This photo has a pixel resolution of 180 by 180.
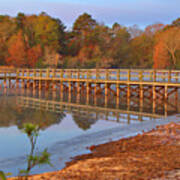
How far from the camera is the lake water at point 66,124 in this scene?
10059mm

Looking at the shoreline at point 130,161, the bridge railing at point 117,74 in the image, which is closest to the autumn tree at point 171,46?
the bridge railing at point 117,74

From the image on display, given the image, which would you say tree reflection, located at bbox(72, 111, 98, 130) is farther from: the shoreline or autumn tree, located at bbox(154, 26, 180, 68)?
autumn tree, located at bbox(154, 26, 180, 68)

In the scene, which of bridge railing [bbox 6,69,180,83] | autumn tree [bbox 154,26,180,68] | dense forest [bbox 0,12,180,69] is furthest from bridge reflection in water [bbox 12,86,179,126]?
dense forest [bbox 0,12,180,69]

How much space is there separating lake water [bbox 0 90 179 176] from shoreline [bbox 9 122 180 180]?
0.79 m

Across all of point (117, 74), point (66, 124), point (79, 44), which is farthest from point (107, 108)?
point (79, 44)

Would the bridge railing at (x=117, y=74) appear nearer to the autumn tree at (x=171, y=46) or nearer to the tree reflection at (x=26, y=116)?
the tree reflection at (x=26, y=116)

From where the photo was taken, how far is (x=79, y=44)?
62.7m

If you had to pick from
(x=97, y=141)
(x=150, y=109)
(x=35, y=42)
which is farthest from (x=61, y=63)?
(x=97, y=141)

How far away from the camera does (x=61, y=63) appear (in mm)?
55531

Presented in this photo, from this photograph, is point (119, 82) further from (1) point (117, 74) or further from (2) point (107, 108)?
(2) point (107, 108)

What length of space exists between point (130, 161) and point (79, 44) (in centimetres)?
5608

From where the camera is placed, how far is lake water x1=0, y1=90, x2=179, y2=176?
1006 cm

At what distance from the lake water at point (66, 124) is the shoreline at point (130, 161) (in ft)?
2.60

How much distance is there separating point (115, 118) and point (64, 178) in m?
10.5
